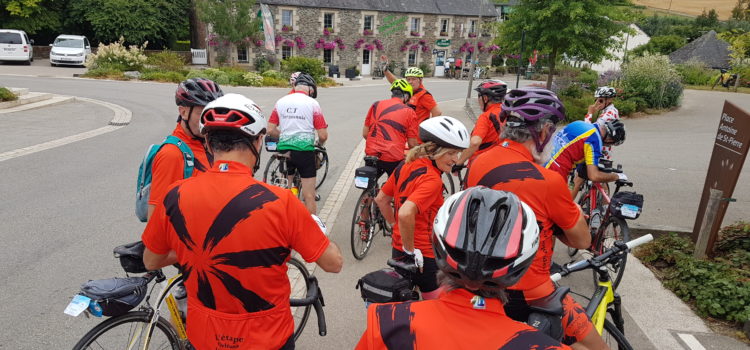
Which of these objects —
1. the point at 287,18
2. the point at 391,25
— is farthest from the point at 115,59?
the point at 391,25

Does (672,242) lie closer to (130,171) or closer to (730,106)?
(730,106)

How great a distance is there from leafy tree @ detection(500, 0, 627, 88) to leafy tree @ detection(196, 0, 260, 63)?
24.0 m

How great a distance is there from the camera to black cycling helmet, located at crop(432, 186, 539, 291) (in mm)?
1594

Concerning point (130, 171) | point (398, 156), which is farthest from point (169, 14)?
point (398, 156)

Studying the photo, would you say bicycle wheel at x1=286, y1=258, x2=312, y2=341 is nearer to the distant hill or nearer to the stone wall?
the stone wall

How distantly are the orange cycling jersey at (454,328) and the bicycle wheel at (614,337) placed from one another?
74.3 inches

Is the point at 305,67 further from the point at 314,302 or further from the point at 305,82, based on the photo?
the point at 314,302

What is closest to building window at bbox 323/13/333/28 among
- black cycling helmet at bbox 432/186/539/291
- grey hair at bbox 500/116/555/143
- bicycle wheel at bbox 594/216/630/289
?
bicycle wheel at bbox 594/216/630/289

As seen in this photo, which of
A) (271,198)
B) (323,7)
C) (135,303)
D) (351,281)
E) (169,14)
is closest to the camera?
(271,198)

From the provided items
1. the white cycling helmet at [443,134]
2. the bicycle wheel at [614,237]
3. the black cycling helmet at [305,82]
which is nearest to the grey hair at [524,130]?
the white cycling helmet at [443,134]

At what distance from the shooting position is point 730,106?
5.45m

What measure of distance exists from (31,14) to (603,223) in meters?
41.2

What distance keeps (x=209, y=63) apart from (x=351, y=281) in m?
38.1

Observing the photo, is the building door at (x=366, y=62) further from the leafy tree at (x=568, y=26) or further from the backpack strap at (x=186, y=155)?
the backpack strap at (x=186, y=155)
